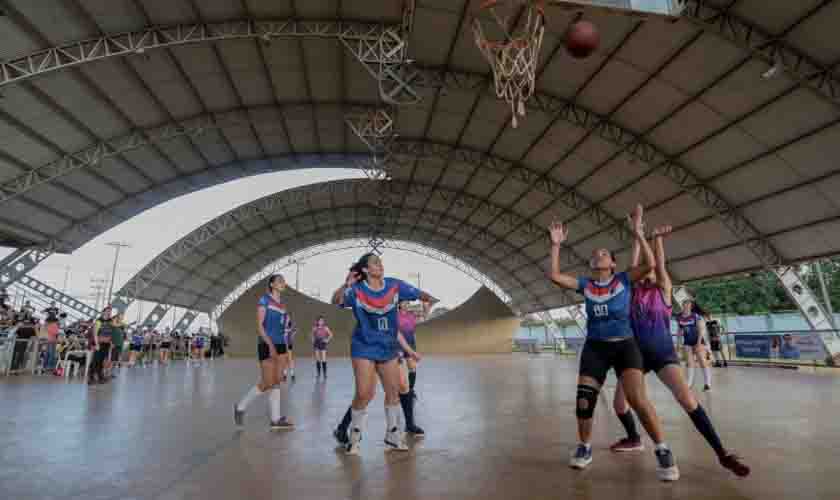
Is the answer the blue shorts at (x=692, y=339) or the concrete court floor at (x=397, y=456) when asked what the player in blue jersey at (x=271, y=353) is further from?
the blue shorts at (x=692, y=339)

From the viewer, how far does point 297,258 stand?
42781 mm

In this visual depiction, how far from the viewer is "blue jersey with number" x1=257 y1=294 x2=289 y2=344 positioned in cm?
616

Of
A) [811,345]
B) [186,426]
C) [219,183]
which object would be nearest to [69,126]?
[219,183]

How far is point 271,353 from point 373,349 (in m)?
2.17

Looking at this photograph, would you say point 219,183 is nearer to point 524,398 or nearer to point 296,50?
point 296,50

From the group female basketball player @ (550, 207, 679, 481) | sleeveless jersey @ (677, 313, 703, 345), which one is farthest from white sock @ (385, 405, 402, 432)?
sleeveless jersey @ (677, 313, 703, 345)

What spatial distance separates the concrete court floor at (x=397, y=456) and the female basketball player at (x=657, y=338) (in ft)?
1.36

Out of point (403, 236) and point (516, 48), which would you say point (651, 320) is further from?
point (403, 236)

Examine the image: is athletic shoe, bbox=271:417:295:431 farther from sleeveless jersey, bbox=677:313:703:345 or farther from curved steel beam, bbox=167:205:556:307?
curved steel beam, bbox=167:205:556:307

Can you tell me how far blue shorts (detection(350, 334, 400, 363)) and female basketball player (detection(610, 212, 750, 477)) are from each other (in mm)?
2404

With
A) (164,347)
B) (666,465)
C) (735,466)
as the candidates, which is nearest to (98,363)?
(666,465)

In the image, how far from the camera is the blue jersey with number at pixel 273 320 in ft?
20.2

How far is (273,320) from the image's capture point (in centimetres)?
622

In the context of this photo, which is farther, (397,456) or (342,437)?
(342,437)
